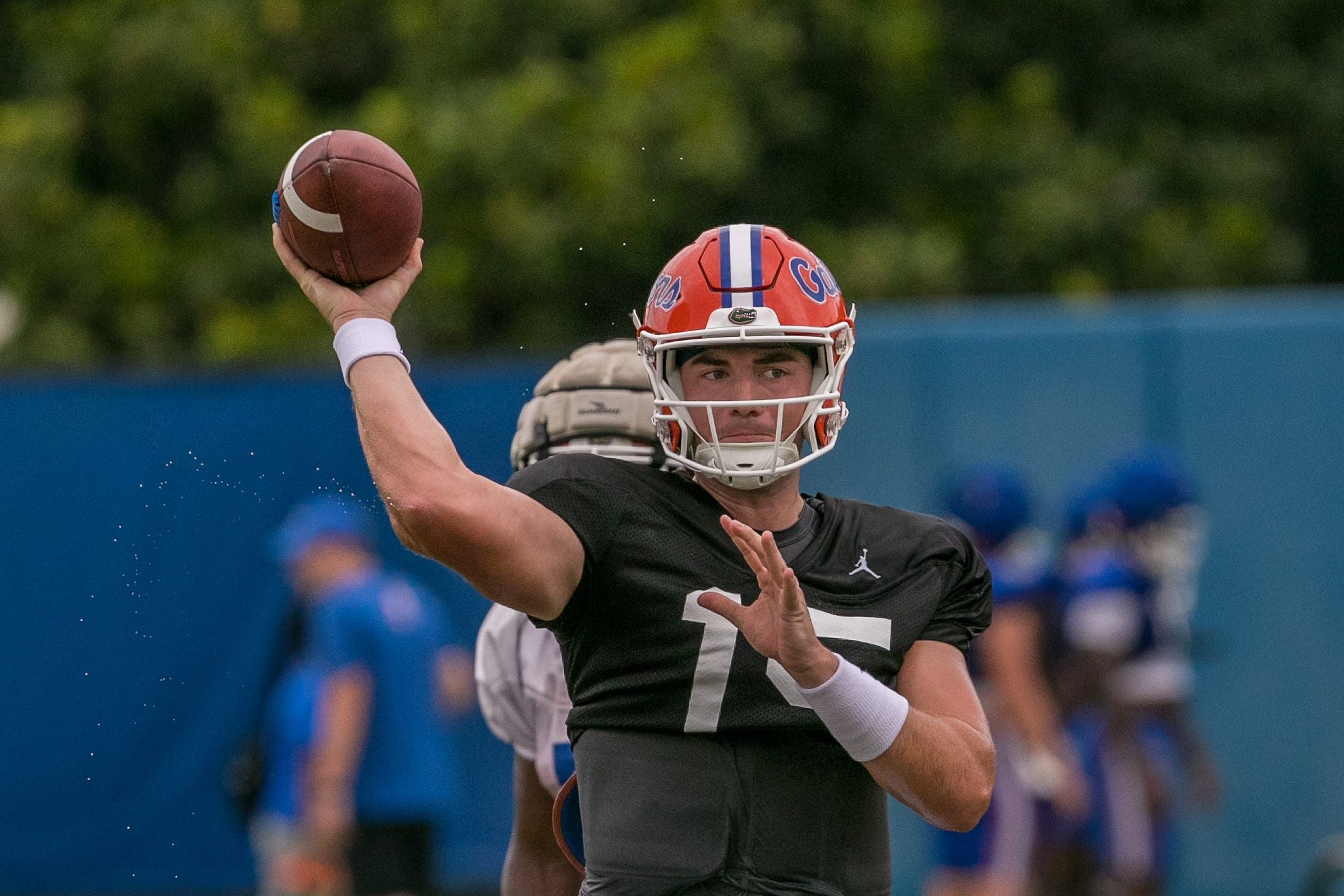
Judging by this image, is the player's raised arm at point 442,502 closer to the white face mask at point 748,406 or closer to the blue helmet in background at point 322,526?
the white face mask at point 748,406

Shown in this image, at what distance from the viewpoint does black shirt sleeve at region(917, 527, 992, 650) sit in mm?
2744

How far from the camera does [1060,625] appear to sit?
7.56 m

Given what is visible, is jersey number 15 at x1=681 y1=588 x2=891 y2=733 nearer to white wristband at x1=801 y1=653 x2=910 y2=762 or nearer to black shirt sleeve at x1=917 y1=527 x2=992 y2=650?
white wristband at x1=801 y1=653 x2=910 y2=762

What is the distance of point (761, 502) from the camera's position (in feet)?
9.02

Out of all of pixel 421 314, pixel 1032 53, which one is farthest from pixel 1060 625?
pixel 1032 53

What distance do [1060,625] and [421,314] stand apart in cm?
508

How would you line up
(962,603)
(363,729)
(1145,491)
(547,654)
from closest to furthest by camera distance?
(962,603), (547,654), (363,729), (1145,491)

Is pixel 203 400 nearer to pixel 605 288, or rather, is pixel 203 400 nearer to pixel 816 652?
pixel 605 288

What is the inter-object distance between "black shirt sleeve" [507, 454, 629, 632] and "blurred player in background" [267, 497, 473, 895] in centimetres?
430

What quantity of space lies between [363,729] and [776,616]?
15.3 feet

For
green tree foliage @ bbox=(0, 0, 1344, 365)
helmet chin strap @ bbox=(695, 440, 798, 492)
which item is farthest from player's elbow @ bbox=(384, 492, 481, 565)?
green tree foliage @ bbox=(0, 0, 1344, 365)

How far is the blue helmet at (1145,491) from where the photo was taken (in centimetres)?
776

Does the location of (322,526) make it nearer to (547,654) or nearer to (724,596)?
(547,654)

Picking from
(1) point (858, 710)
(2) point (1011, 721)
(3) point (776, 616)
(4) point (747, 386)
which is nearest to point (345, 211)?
(4) point (747, 386)
